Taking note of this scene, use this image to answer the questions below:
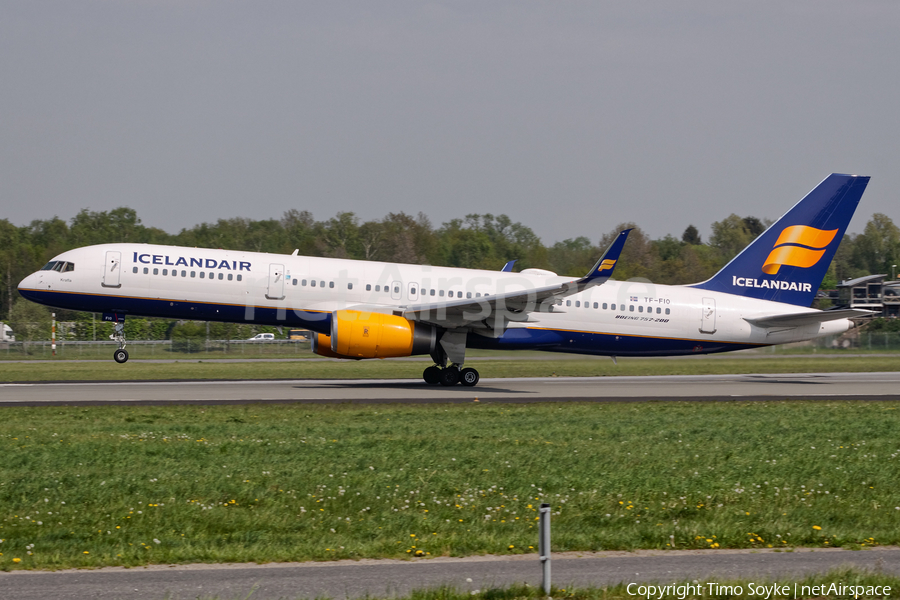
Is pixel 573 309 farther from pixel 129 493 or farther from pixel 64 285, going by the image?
pixel 129 493

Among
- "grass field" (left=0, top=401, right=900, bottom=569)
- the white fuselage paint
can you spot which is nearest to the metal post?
"grass field" (left=0, top=401, right=900, bottom=569)

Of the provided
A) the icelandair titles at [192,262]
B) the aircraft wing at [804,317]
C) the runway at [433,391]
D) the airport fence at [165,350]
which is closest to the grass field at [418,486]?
the runway at [433,391]

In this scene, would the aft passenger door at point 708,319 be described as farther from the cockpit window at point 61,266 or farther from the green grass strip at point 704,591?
the green grass strip at point 704,591

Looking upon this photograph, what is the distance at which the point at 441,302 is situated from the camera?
28.8 metres

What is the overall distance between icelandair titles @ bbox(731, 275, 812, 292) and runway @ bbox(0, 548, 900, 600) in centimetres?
2505

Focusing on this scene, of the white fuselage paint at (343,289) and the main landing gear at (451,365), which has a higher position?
the white fuselage paint at (343,289)

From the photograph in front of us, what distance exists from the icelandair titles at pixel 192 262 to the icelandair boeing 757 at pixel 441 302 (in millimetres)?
38

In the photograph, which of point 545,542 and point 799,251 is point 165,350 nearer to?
point 799,251

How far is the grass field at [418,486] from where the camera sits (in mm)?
9055

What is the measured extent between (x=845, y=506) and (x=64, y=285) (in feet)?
83.6

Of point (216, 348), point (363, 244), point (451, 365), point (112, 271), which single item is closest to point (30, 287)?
point (112, 271)

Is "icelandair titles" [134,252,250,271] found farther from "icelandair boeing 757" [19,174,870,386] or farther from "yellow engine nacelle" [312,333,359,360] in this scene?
"yellow engine nacelle" [312,333,359,360]

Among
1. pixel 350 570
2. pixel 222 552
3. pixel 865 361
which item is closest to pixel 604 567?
pixel 350 570

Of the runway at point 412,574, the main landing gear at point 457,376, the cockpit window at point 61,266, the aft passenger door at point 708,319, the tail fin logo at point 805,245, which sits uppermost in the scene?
the tail fin logo at point 805,245
